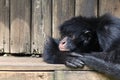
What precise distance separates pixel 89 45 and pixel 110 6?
33.2 inches

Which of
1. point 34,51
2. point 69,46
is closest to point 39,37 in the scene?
point 34,51

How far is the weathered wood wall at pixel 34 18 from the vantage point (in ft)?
16.1

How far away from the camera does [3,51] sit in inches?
197

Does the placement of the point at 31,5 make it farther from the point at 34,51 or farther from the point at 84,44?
the point at 84,44

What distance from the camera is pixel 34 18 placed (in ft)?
16.2

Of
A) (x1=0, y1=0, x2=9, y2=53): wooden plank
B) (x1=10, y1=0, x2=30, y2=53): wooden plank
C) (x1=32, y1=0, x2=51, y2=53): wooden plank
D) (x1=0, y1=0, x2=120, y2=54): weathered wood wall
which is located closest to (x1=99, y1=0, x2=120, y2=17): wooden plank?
(x1=0, y1=0, x2=120, y2=54): weathered wood wall

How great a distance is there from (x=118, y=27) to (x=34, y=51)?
1.25 meters

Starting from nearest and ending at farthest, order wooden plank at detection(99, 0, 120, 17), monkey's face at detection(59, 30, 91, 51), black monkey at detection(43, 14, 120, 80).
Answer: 1. black monkey at detection(43, 14, 120, 80)
2. monkey's face at detection(59, 30, 91, 51)
3. wooden plank at detection(99, 0, 120, 17)

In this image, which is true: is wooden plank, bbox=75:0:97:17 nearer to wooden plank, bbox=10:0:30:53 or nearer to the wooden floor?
wooden plank, bbox=10:0:30:53

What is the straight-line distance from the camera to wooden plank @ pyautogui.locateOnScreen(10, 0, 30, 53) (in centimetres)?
495

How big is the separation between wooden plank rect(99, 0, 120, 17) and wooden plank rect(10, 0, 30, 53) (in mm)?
792

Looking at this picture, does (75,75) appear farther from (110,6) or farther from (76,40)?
(110,6)

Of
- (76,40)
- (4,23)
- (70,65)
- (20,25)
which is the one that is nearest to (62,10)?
(20,25)

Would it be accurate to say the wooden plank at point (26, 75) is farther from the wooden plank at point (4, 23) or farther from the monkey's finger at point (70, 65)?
the wooden plank at point (4, 23)
